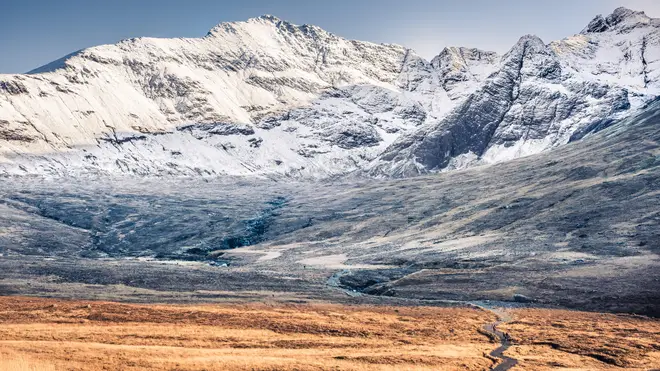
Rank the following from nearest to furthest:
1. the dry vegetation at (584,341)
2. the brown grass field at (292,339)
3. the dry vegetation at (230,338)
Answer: the dry vegetation at (230,338) → the brown grass field at (292,339) → the dry vegetation at (584,341)

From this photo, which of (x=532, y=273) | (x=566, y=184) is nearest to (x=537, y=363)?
(x=532, y=273)

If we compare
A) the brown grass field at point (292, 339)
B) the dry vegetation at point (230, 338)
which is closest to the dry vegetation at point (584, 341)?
the brown grass field at point (292, 339)

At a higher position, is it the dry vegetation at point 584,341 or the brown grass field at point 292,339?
the brown grass field at point 292,339

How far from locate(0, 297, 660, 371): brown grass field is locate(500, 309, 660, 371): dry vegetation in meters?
0.10

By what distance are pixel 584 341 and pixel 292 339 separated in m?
25.5

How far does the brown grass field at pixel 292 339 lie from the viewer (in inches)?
1470

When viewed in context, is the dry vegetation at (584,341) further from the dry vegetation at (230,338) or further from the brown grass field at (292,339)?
the dry vegetation at (230,338)

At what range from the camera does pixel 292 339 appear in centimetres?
4716

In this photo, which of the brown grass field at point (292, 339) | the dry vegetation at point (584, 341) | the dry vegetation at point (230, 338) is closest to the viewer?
the dry vegetation at point (230, 338)

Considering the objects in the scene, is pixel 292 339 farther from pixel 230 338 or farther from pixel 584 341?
pixel 584 341

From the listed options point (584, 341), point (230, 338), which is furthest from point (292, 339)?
point (584, 341)

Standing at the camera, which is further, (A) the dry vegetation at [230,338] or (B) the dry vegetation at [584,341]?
(B) the dry vegetation at [584,341]

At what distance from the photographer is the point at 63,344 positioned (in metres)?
39.1

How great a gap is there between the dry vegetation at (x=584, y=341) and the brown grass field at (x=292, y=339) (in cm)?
10
